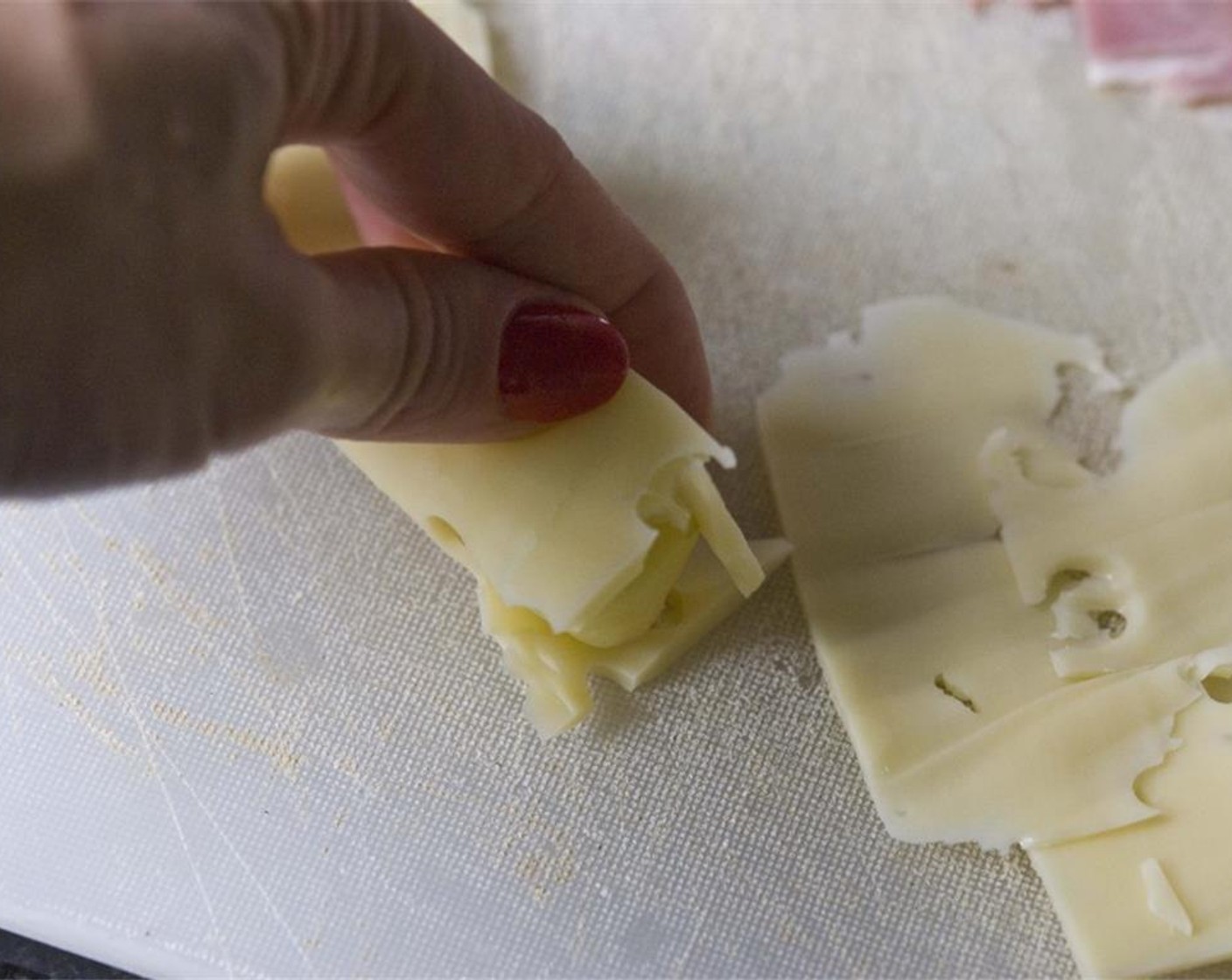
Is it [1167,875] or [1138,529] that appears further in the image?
[1138,529]

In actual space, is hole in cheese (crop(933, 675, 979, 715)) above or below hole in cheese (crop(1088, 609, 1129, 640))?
below

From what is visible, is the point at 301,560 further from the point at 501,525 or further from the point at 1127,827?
the point at 1127,827

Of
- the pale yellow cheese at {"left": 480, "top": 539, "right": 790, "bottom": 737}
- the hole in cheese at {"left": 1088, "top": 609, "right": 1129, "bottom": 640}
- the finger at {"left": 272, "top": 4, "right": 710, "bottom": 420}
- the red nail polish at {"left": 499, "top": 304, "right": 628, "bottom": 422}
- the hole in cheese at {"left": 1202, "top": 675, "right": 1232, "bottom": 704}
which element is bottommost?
the hole in cheese at {"left": 1202, "top": 675, "right": 1232, "bottom": 704}

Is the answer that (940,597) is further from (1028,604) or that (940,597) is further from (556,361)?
(556,361)

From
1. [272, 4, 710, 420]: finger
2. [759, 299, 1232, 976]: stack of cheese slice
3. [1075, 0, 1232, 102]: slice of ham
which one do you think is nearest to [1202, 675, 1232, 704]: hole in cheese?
[759, 299, 1232, 976]: stack of cheese slice

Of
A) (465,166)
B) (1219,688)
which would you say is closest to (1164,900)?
(1219,688)

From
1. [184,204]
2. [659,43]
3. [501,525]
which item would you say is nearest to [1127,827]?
[501,525]

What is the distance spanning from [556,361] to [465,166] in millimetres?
147

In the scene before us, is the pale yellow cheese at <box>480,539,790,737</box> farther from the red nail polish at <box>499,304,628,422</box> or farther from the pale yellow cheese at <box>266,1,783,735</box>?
the red nail polish at <box>499,304,628,422</box>

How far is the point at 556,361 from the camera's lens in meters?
0.84

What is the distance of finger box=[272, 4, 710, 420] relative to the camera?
0.73 m

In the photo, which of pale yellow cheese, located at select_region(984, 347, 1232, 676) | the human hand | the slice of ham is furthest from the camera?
the slice of ham

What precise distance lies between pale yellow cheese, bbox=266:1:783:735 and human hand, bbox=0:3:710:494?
0.04m

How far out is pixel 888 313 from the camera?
1.14 metres
